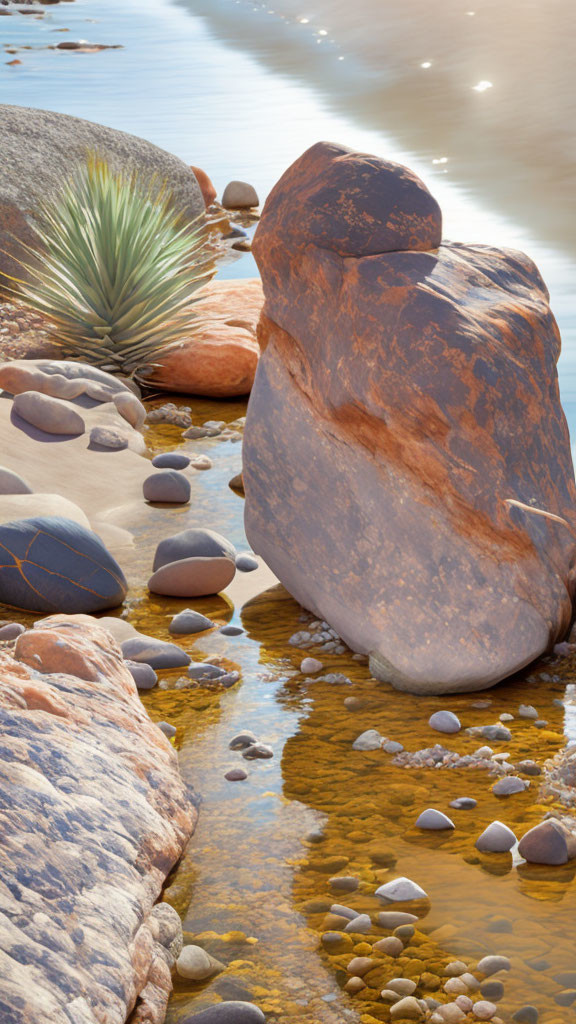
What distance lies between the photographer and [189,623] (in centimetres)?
438

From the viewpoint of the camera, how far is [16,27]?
76.5 ft

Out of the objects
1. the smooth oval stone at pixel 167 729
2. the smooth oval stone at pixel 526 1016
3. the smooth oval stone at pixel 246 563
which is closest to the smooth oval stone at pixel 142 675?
the smooth oval stone at pixel 167 729

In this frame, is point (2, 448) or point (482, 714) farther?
point (2, 448)

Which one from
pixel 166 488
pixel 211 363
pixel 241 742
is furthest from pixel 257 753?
pixel 211 363

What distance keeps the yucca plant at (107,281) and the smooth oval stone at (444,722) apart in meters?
4.30

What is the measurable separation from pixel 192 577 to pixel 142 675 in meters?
0.80

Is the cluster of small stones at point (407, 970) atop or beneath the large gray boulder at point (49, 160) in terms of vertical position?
beneath

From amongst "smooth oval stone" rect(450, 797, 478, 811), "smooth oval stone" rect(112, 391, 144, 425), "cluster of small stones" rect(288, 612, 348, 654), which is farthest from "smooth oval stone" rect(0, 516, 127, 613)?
"smooth oval stone" rect(112, 391, 144, 425)

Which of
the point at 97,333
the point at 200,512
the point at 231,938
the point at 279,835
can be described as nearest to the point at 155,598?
the point at 200,512

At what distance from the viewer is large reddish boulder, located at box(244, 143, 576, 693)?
383 centimetres

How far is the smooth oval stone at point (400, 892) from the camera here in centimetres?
286

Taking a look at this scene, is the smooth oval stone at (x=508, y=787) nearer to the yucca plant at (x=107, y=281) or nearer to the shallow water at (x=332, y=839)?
the shallow water at (x=332, y=839)

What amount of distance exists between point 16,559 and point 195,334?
3.49 metres

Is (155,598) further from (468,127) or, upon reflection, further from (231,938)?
(468,127)
